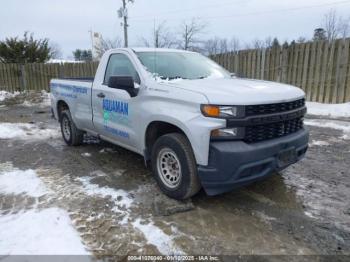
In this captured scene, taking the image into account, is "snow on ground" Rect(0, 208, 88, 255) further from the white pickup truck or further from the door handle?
the door handle

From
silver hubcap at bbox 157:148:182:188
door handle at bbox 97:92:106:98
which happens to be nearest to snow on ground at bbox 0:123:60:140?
door handle at bbox 97:92:106:98

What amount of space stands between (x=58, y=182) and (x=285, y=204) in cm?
320

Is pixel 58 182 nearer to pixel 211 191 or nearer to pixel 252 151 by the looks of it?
pixel 211 191

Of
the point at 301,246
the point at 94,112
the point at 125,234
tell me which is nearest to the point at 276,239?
the point at 301,246

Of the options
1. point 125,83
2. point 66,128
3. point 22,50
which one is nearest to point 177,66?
point 125,83

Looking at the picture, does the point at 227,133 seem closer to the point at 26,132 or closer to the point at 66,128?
the point at 66,128

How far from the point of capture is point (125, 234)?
310 cm

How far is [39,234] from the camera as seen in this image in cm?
308

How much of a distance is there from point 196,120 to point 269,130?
873 millimetres

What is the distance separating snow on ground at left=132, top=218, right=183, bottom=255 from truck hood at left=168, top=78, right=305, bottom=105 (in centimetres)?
146

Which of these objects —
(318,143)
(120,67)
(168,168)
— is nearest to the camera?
(168,168)

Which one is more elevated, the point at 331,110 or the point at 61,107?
the point at 61,107

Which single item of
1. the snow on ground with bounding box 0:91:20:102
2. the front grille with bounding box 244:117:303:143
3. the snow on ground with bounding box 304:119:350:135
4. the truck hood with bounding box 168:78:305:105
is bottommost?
the snow on ground with bounding box 0:91:20:102

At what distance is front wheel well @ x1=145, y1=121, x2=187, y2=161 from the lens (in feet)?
12.7
